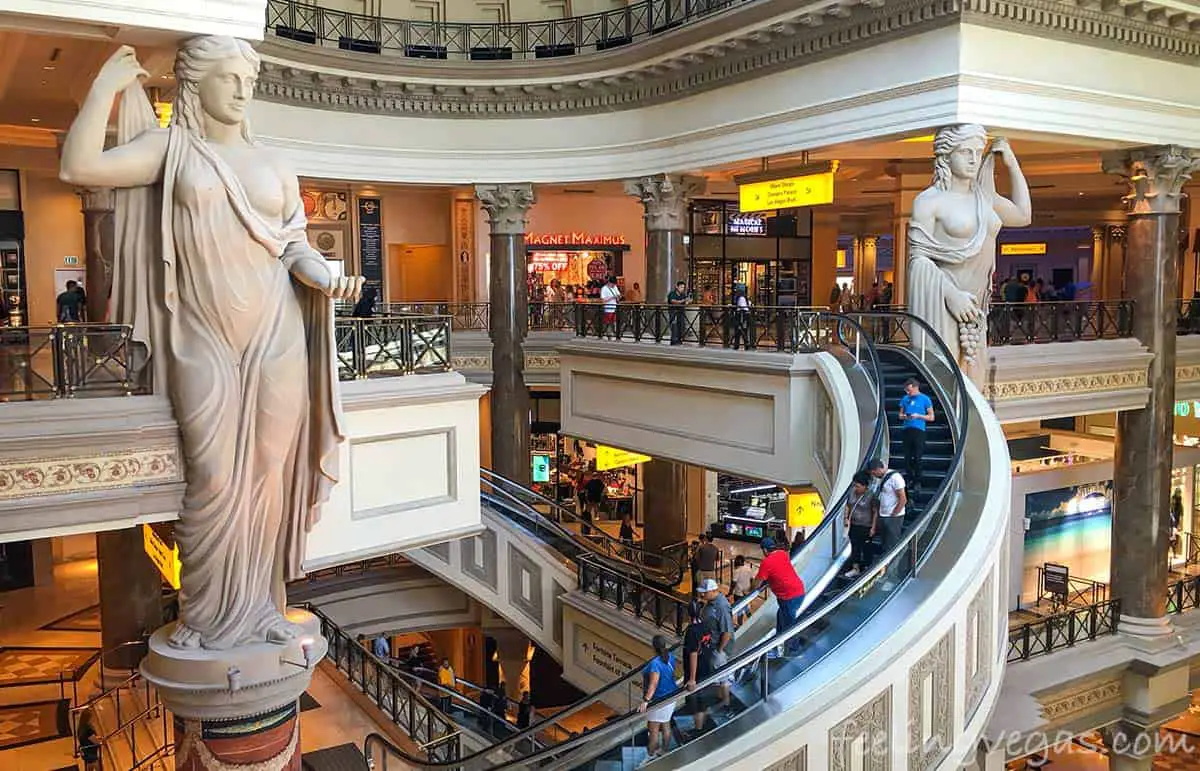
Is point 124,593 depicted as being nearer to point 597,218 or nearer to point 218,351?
point 218,351

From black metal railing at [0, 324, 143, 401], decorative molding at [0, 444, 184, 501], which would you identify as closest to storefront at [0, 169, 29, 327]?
black metal railing at [0, 324, 143, 401]

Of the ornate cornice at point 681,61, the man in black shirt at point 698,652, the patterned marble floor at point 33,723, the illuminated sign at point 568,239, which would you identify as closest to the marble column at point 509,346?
the ornate cornice at point 681,61

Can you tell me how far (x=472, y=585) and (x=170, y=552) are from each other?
17.4 ft

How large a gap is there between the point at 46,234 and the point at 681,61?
1082 centimetres

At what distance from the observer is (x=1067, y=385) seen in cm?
1271

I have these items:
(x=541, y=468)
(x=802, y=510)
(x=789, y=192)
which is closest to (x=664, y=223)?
(x=789, y=192)

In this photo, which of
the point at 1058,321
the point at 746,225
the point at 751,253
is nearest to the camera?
the point at 1058,321

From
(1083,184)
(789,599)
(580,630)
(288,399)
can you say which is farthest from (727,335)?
(1083,184)

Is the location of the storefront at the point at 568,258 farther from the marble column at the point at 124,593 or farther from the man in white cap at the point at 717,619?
the man in white cap at the point at 717,619

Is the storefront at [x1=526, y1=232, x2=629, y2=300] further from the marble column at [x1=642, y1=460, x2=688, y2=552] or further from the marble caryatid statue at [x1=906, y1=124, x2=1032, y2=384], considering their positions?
the marble caryatid statue at [x1=906, y1=124, x2=1032, y2=384]

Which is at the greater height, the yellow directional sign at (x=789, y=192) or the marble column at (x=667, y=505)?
the yellow directional sign at (x=789, y=192)

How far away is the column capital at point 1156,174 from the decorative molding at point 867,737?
9809mm

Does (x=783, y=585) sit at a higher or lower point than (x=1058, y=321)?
lower

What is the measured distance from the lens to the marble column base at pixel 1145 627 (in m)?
13.6
